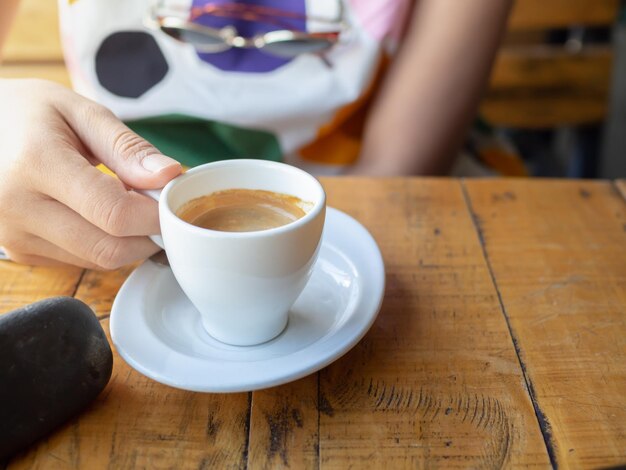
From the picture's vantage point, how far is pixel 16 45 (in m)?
1.62

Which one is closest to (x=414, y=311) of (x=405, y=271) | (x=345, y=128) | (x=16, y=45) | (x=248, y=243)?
(x=405, y=271)

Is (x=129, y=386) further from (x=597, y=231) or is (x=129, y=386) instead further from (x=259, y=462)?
(x=597, y=231)

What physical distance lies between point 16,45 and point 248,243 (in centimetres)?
140

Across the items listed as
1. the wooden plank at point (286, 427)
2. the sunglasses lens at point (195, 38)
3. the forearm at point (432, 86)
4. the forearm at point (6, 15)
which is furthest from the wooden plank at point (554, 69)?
the wooden plank at point (286, 427)

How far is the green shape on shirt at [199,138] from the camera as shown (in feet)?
3.50

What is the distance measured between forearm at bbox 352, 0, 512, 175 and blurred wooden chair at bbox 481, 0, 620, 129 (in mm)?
769

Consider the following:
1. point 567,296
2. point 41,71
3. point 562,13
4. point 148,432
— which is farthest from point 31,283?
point 562,13

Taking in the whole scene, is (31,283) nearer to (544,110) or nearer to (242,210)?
(242,210)

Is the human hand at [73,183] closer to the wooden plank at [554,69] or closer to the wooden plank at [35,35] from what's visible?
the wooden plank at [35,35]

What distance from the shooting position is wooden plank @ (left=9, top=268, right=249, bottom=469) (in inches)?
18.6

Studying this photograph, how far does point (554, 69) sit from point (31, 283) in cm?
157

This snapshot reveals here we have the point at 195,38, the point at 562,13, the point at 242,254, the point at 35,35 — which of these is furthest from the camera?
the point at 562,13

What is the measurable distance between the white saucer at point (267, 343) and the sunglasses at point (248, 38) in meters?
0.42

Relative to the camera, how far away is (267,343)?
575mm
